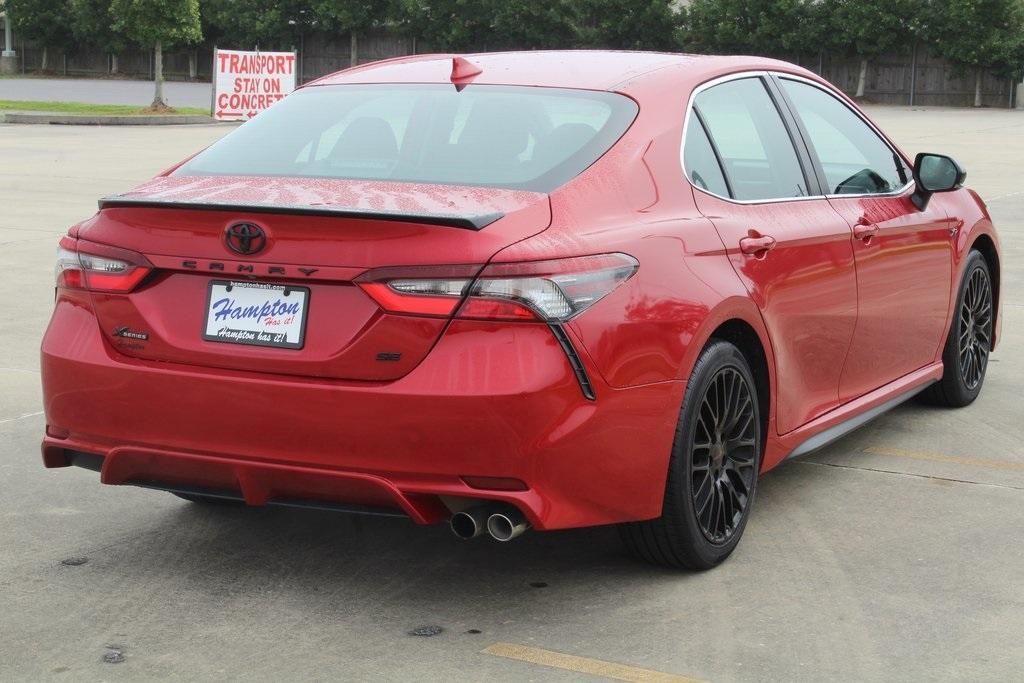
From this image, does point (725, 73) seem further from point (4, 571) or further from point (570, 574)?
point (4, 571)

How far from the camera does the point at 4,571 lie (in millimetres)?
4508

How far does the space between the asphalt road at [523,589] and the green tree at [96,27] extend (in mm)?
55520

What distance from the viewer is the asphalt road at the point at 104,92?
40406mm

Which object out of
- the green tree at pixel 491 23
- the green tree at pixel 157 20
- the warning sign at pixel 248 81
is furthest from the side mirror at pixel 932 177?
the green tree at pixel 491 23

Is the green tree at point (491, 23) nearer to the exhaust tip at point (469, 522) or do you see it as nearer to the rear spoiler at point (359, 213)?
the rear spoiler at point (359, 213)

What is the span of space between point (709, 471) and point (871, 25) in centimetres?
4883

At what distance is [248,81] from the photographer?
1179 inches

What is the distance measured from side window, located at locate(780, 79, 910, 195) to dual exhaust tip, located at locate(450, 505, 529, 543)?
6.98 ft

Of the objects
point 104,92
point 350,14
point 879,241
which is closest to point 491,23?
point 350,14

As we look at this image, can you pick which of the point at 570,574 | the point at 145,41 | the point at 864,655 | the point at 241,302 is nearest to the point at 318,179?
the point at 241,302

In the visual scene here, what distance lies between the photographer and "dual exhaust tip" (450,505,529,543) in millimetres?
3920

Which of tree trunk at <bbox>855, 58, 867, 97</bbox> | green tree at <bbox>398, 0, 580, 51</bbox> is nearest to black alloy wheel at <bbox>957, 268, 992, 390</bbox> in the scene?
tree trunk at <bbox>855, 58, 867, 97</bbox>

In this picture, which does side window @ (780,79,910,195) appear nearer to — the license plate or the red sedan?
the red sedan

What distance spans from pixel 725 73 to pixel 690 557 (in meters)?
1.68
